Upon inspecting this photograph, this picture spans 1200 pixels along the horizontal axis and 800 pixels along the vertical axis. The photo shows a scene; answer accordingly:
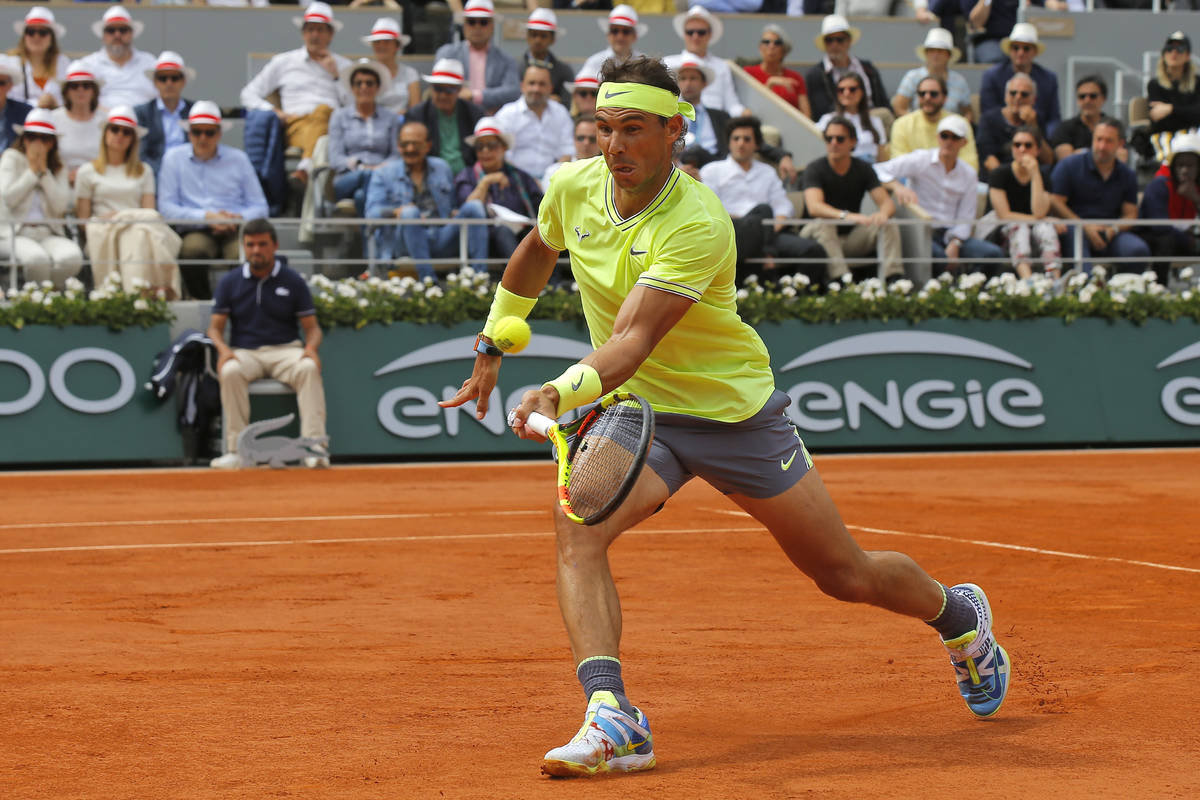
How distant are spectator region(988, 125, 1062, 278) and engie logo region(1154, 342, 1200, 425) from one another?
4.69 feet

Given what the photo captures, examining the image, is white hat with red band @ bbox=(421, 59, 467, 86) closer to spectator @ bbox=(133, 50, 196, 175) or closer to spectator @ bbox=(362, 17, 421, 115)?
spectator @ bbox=(362, 17, 421, 115)

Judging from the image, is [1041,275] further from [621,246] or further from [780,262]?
[621,246]

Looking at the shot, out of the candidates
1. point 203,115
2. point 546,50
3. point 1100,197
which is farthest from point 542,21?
point 1100,197

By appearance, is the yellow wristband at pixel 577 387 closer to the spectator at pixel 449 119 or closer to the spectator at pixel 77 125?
the spectator at pixel 449 119

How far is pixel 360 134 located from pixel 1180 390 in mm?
8470

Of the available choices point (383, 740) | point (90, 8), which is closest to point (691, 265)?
point (383, 740)

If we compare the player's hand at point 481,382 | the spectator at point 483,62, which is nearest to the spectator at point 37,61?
the spectator at point 483,62

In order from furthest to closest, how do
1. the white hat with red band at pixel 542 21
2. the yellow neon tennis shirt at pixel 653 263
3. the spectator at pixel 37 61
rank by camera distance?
the white hat with red band at pixel 542 21 → the spectator at pixel 37 61 → the yellow neon tennis shirt at pixel 653 263

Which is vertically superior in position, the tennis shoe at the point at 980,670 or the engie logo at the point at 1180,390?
the tennis shoe at the point at 980,670

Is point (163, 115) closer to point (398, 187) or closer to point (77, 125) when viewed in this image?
point (77, 125)

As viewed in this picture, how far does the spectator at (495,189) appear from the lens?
48.8 ft

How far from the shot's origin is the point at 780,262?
594 inches

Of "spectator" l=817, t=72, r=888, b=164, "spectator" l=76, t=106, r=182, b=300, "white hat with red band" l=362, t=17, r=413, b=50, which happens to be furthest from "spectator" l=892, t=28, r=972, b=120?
"spectator" l=76, t=106, r=182, b=300

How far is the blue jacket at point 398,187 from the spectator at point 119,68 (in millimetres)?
2902
